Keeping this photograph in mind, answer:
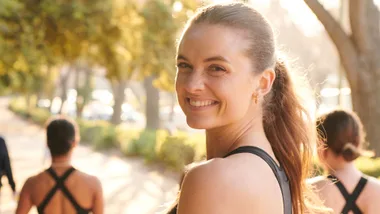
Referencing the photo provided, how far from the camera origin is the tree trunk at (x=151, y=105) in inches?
1021

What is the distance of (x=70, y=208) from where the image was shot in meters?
4.25

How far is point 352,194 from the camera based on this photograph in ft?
10.6

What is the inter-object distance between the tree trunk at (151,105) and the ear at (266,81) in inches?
952

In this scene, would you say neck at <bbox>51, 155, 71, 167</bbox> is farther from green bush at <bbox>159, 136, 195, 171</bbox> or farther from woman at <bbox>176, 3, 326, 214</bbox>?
green bush at <bbox>159, 136, 195, 171</bbox>

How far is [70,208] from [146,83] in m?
22.0

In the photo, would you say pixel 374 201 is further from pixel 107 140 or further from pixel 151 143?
pixel 107 140

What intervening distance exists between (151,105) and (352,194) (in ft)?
74.7

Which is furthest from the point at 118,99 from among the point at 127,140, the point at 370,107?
the point at 370,107

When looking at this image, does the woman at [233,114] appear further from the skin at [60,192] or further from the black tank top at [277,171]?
the skin at [60,192]

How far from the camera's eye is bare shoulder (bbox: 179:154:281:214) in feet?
4.60

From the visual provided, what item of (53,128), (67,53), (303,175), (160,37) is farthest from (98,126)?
(303,175)

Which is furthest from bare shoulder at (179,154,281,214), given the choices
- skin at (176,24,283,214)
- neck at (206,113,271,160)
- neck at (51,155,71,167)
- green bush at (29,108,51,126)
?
green bush at (29,108,51,126)

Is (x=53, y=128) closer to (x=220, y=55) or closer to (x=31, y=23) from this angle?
(x=220, y=55)

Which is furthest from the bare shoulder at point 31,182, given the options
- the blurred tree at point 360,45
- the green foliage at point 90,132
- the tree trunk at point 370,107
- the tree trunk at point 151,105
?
the green foliage at point 90,132
